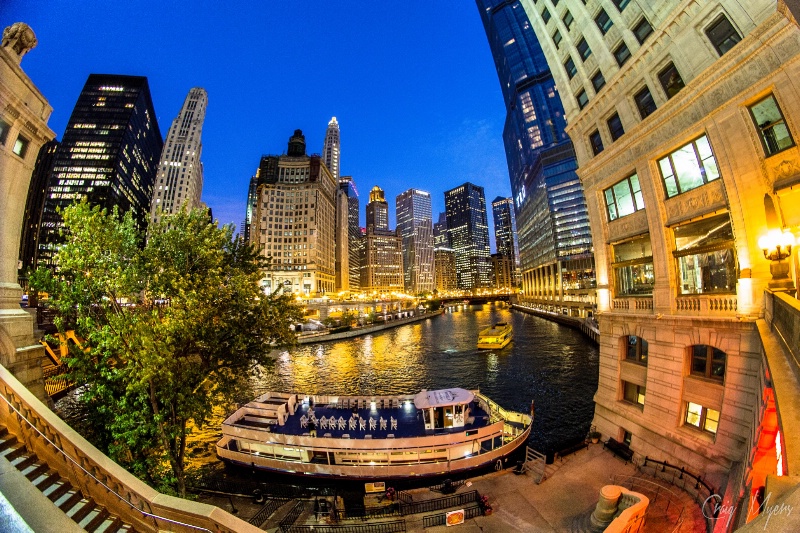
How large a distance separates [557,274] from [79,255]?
138 meters

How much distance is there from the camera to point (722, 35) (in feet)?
42.5

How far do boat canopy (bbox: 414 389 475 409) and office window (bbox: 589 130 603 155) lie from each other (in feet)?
59.7

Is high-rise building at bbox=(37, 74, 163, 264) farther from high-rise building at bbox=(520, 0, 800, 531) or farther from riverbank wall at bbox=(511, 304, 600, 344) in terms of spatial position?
riverbank wall at bbox=(511, 304, 600, 344)

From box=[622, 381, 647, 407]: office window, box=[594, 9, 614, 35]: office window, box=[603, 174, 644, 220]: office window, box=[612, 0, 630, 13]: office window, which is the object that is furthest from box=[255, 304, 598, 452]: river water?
box=[612, 0, 630, 13]: office window

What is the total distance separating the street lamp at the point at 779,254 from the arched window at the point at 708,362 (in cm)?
363

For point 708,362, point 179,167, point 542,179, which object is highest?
point 179,167

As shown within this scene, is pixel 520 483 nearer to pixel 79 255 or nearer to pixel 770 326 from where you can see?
pixel 770 326

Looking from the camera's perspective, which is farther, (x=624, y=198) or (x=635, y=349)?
(x=624, y=198)

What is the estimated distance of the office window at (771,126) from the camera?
37.0 ft

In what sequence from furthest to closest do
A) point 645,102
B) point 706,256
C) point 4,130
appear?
1. point 645,102
2. point 706,256
3. point 4,130

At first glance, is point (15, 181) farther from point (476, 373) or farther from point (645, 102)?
point (476, 373)

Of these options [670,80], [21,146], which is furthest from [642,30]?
[21,146]

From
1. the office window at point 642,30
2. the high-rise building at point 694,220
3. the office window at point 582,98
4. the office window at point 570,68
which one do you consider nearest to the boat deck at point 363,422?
the high-rise building at point 694,220

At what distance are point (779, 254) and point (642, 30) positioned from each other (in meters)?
13.3
